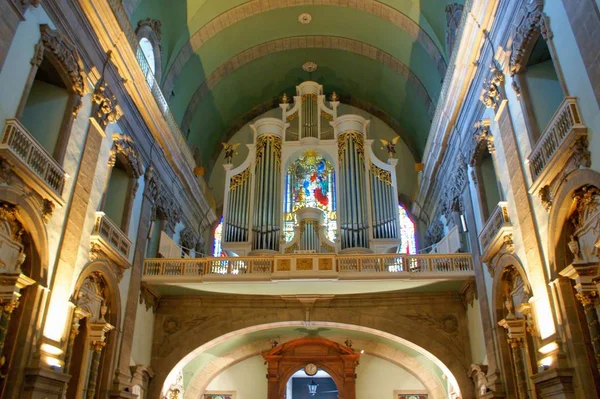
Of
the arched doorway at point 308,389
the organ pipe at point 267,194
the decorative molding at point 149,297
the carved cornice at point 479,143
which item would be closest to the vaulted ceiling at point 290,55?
the organ pipe at point 267,194

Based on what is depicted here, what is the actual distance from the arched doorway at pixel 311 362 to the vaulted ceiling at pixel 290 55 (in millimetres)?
7800

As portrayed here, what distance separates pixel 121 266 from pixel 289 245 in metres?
4.69

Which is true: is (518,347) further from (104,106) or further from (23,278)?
(104,106)

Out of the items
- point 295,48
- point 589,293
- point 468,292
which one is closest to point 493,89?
point 589,293

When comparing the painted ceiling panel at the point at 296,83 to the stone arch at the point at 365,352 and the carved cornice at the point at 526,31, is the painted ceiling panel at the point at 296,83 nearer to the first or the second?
the stone arch at the point at 365,352

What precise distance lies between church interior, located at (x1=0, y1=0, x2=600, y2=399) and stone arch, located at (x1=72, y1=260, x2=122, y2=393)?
5 centimetres

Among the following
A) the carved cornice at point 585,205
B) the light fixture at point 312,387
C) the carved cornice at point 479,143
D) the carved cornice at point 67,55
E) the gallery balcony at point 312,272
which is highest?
the carved cornice at point 67,55

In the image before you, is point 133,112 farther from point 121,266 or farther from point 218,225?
point 218,225

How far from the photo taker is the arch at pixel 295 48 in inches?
730

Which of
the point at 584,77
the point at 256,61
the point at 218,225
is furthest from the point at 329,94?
the point at 584,77

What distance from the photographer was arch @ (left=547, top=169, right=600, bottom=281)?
776cm

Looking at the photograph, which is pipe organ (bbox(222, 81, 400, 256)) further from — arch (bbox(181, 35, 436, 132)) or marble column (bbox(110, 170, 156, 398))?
marble column (bbox(110, 170, 156, 398))

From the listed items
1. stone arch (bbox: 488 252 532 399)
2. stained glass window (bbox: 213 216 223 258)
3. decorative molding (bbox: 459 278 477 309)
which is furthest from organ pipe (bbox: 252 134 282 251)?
stone arch (bbox: 488 252 532 399)

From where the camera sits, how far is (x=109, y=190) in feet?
43.9
